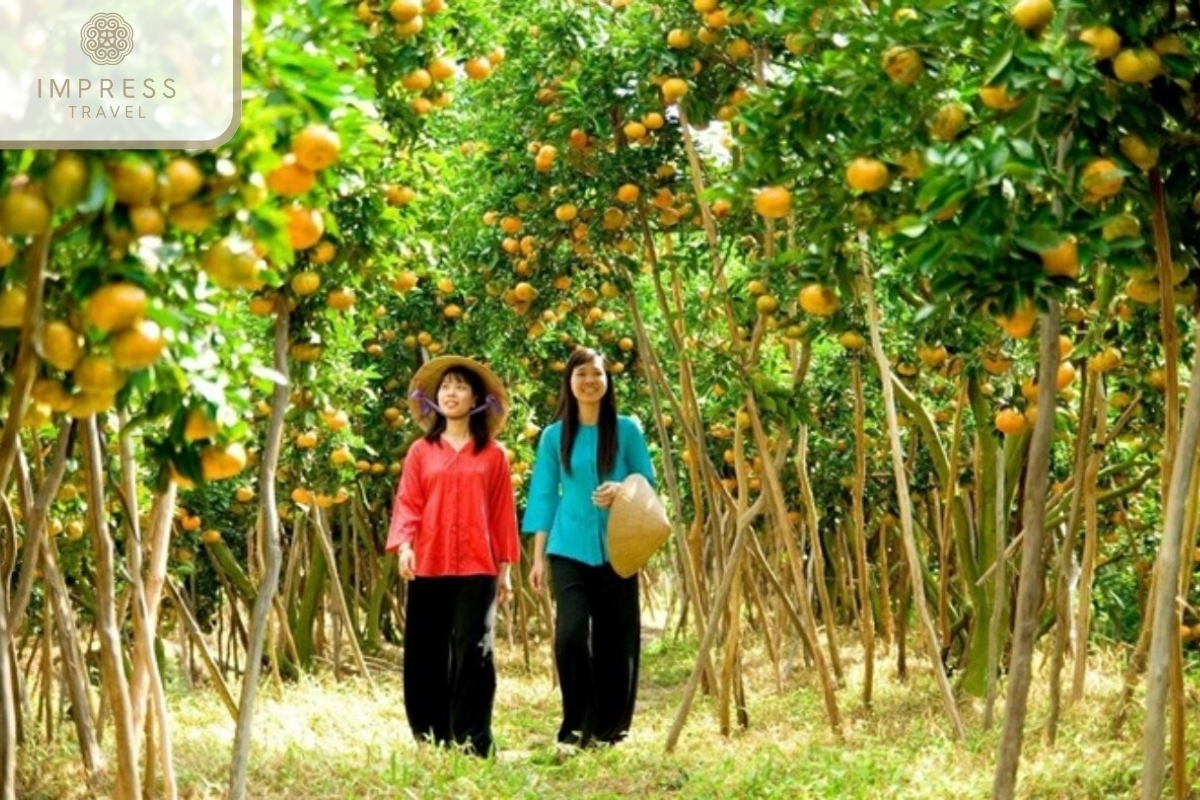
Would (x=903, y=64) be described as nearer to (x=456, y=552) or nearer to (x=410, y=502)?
(x=456, y=552)

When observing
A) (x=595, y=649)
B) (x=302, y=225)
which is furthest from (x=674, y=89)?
(x=302, y=225)

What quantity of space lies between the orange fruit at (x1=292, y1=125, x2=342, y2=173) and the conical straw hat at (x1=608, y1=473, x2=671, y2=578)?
3.78 meters

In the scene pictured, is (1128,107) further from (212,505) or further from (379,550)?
(379,550)

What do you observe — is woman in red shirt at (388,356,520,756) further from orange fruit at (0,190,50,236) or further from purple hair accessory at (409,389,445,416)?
orange fruit at (0,190,50,236)

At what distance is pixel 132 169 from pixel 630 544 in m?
3.96

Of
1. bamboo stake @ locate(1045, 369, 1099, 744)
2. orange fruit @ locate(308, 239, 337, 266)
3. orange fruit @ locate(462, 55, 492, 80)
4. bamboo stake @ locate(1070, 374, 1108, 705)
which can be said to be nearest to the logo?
orange fruit @ locate(308, 239, 337, 266)

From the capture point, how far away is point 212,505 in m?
8.36

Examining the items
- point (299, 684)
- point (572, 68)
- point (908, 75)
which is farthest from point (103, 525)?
point (299, 684)

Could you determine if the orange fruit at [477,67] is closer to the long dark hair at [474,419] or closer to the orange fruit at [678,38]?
the orange fruit at [678,38]

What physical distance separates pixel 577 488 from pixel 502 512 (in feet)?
0.98

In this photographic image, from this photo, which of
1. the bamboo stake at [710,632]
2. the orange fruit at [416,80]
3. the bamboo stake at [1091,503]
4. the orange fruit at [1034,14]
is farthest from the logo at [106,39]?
the bamboo stake at [710,632]

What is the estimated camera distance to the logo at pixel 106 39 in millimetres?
1663

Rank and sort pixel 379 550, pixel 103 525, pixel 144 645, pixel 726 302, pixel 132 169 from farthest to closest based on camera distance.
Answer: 1. pixel 379 550
2. pixel 726 302
3. pixel 144 645
4. pixel 103 525
5. pixel 132 169

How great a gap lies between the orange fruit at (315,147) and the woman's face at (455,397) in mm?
3974
